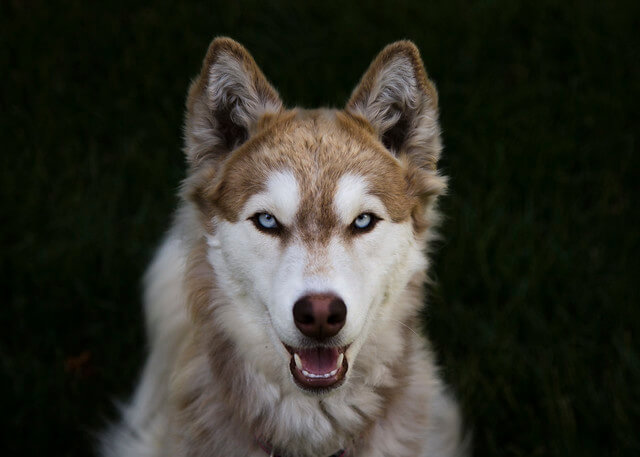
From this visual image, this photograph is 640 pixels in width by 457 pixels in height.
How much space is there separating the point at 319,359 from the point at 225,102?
1094 mm

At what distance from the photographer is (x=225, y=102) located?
2.94m

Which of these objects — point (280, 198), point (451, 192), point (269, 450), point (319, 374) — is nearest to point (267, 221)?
point (280, 198)

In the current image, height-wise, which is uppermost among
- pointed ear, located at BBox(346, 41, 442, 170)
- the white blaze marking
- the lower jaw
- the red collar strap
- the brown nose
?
pointed ear, located at BBox(346, 41, 442, 170)

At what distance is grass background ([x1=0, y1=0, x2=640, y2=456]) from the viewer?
3.78m

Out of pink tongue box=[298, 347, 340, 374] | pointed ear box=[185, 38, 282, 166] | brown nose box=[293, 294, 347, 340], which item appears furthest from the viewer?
pointed ear box=[185, 38, 282, 166]

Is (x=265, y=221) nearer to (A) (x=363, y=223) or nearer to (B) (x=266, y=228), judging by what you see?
(B) (x=266, y=228)

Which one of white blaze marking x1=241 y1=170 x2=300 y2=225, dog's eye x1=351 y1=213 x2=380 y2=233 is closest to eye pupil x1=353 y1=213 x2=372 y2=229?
dog's eye x1=351 y1=213 x2=380 y2=233

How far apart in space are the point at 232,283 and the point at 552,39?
13.3ft

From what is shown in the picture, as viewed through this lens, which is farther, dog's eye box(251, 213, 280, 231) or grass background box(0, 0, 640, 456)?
grass background box(0, 0, 640, 456)

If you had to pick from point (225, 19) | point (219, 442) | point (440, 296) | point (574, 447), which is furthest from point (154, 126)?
point (574, 447)

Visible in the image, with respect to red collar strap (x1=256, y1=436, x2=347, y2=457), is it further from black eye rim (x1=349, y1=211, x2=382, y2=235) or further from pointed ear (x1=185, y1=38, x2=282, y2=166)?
pointed ear (x1=185, y1=38, x2=282, y2=166)

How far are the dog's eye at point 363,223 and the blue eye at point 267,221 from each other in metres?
0.29

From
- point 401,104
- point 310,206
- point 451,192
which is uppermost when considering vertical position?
point 401,104

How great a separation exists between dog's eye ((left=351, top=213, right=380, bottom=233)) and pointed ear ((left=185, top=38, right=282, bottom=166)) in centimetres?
60
